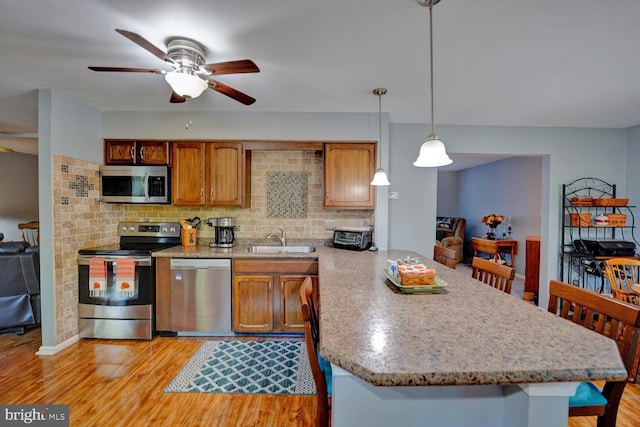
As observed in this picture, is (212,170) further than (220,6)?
Yes

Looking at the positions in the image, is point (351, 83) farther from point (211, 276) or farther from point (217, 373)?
point (217, 373)

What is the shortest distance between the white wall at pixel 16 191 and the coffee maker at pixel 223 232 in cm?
536

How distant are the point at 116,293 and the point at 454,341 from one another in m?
3.14

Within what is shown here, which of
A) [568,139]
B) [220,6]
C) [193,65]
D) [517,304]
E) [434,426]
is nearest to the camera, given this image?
[434,426]

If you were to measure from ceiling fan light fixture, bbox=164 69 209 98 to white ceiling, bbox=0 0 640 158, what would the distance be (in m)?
0.25

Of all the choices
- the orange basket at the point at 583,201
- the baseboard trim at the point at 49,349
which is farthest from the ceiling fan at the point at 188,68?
the orange basket at the point at 583,201

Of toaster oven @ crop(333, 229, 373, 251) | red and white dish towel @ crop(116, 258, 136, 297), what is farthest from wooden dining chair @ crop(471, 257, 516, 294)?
red and white dish towel @ crop(116, 258, 136, 297)

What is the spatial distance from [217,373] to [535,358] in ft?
7.31

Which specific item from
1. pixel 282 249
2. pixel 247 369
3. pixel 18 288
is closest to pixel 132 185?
pixel 18 288

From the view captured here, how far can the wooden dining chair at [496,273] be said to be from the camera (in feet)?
5.82

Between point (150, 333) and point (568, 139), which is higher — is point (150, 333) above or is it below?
below

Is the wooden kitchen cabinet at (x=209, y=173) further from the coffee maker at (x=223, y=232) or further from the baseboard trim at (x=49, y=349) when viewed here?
the baseboard trim at (x=49, y=349)

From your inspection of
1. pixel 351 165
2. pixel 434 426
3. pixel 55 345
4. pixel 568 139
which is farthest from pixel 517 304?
pixel 55 345

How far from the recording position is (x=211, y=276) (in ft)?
9.26
